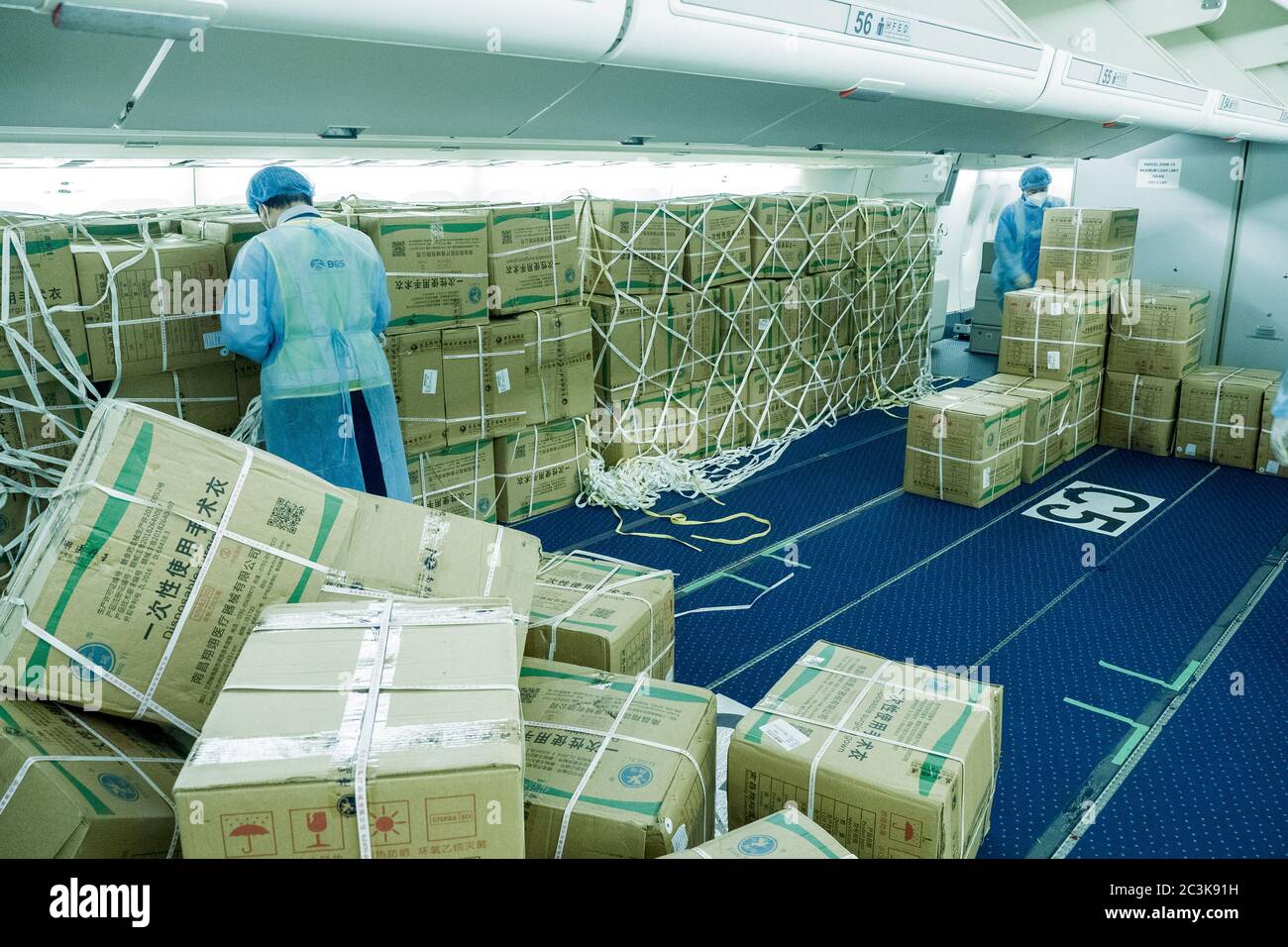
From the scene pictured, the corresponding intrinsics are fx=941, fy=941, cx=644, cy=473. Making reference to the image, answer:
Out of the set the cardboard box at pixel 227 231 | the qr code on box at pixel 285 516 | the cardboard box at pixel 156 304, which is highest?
the cardboard box at pixel 227 231

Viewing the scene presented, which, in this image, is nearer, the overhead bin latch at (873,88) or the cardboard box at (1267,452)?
the overhead bin latch at (873,88)

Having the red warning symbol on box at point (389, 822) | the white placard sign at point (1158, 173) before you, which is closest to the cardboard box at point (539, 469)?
the red warning symbol on box at point (389, 822)

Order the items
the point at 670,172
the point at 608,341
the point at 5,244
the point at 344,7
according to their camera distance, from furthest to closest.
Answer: the point at 670,172 → the point at 608,341 → the point at 5,244 → the point at 344,7

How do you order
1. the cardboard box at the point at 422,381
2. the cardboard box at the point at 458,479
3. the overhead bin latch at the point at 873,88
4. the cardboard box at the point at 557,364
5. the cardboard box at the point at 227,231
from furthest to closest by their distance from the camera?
1. the cardboard box at the point at 557,364
2. the cardboard box at the point at 458,479
3. the cardboard box at the point at 422,381
4. the cardboard box at the point at 227,231
5. the overhead bin latch at the point at 873,88

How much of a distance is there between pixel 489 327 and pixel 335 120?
1.43 m

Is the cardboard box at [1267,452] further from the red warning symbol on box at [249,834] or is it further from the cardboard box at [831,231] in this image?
the red warning symbol on box at [249,834]

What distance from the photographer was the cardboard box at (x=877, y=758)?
7.52 ft

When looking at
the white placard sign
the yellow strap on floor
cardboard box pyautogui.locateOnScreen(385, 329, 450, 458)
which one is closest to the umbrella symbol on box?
cardboard box pyautogui.locateOnScreen(385, 329, 450, 458)

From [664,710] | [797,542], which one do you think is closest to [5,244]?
[664,710]

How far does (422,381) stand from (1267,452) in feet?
18.8

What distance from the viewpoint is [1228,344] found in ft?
25.0

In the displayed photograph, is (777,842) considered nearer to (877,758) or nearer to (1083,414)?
(877,758)

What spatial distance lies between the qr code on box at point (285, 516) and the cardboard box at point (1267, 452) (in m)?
6.60

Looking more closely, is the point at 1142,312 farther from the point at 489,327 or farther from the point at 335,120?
the point at 335,120
